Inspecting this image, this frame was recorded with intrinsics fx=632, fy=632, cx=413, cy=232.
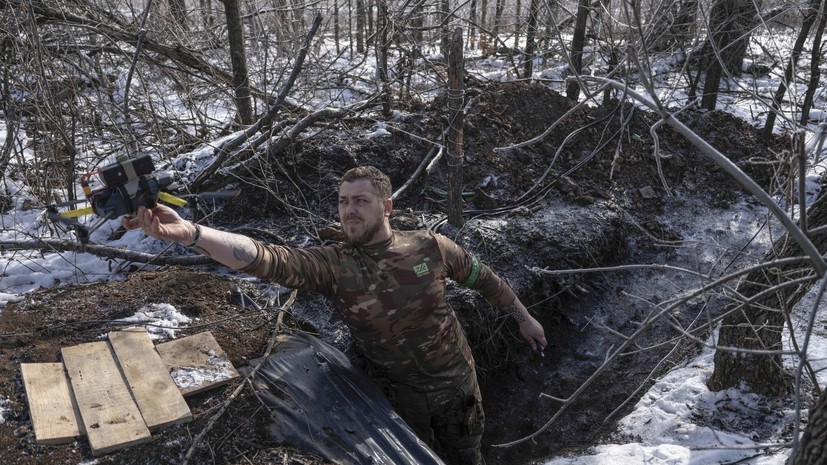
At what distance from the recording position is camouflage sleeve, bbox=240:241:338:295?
9.80 ft

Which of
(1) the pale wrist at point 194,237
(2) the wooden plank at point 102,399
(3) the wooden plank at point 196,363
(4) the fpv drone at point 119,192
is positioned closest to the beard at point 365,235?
(1) the pale wrist at point 194,237

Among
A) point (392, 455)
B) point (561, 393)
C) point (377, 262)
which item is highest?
point (377, 262)

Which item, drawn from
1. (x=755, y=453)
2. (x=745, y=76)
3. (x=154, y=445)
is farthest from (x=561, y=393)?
(x=745, y=76)

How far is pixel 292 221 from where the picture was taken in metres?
5.13

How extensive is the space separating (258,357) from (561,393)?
248 cm

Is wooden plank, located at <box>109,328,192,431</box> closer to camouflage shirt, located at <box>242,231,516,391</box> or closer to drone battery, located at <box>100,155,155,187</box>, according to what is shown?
camouflage shirt, located at <box>242,231,516,391</box>

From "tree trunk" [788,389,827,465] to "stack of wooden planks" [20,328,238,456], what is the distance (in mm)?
2491

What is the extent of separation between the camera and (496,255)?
5141 millimetres

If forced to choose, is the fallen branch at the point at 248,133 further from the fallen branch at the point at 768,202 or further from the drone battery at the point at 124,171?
the fallen branch at the point at 768,202

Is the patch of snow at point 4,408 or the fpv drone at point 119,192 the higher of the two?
the fpv drone at point 119,192

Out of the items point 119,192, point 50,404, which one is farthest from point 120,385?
point 119,192

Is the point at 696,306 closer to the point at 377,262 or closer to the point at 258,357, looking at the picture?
the point at 377,262

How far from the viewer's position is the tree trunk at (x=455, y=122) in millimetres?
4387

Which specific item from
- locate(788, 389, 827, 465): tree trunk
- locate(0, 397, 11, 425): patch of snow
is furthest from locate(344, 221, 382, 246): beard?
locate(788, 389, 827, 465): tree trunk
